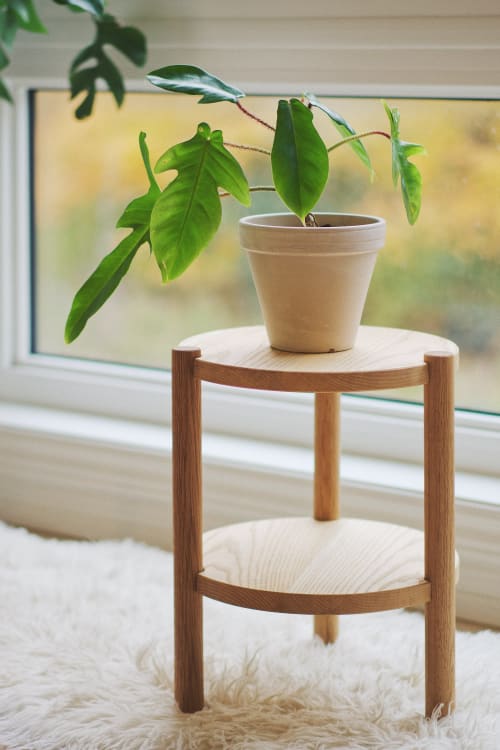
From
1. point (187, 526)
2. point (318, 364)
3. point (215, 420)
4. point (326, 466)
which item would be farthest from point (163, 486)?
point (318, 364)

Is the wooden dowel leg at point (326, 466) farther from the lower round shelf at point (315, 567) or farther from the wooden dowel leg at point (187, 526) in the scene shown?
the wooden dowel leg at point (187, 526)

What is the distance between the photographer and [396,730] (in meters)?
1.33

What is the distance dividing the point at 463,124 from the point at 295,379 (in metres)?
0.73

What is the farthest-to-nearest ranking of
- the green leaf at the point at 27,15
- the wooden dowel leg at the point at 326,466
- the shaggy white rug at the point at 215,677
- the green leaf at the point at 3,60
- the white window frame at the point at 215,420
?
the green leaf at the point at 3,60 → the green leaf at the point at 27,15 → the white window frame at the point at 215,420 → the wooden dowel leg at the point at 326,466 → the shaggy white rug at the point at 215,677

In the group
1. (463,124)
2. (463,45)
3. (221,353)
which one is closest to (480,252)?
(463,124)

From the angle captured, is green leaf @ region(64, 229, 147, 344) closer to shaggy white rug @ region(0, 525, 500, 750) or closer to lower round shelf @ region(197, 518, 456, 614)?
lower round shelf @ region(197, 518, 456, 614)

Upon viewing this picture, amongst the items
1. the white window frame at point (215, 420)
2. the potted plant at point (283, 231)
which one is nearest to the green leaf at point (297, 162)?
the potted plant at point (283, 231)

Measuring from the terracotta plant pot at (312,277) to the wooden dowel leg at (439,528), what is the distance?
0.44 ft

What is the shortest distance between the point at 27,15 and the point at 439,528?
1.15m

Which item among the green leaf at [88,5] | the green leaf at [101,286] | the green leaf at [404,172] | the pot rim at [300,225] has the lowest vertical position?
the green leaf at [101,286]

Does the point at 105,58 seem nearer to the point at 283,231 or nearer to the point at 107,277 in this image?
the point at 107,277

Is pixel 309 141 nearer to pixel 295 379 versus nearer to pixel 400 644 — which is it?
pixel 295 379

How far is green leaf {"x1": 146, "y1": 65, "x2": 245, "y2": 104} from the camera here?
1.26m

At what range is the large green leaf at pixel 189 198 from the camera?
1.29m
